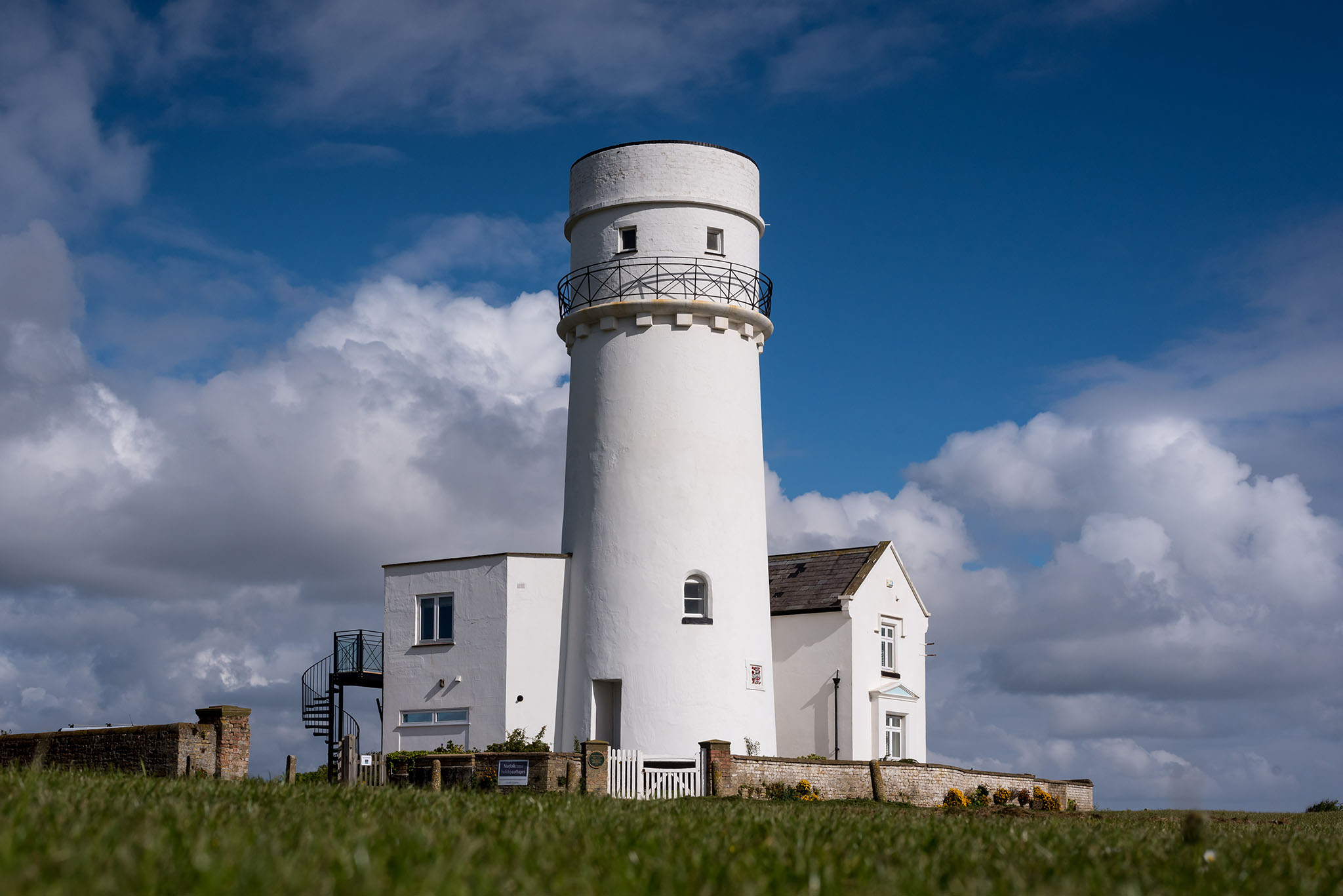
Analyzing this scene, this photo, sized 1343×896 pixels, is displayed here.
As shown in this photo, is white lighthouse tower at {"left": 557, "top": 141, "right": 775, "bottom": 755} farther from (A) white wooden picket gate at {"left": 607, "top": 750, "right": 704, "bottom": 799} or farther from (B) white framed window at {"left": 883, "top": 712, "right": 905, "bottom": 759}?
(B) white framed window at {"left": 883, "top": 712, "right": 905, "bottom": 759}

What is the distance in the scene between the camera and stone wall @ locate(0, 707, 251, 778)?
2517 cm

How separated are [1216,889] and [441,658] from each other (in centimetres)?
2519

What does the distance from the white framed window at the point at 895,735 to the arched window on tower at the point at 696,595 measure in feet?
31.5

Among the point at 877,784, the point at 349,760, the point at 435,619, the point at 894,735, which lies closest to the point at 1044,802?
the point at 894,735

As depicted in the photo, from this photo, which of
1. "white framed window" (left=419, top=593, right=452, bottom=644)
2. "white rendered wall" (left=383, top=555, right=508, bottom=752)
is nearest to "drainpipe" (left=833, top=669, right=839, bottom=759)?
"white rendered wall" (left=383, top=555, right=508, bottom=752)

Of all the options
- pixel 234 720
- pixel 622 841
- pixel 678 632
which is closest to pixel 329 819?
pixel 622 841

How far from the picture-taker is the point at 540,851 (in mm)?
8945

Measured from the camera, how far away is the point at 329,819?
395 inches

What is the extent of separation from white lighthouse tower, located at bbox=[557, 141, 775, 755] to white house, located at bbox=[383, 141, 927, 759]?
0.05 meters

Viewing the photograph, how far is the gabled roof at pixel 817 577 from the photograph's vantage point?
36969 mm

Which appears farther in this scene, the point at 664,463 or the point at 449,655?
the point at 449,655

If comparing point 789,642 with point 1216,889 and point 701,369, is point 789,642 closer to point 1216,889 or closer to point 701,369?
point 701,369

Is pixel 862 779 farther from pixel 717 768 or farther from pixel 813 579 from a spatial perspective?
pixel 813 579

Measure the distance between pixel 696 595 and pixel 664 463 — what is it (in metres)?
3.21
